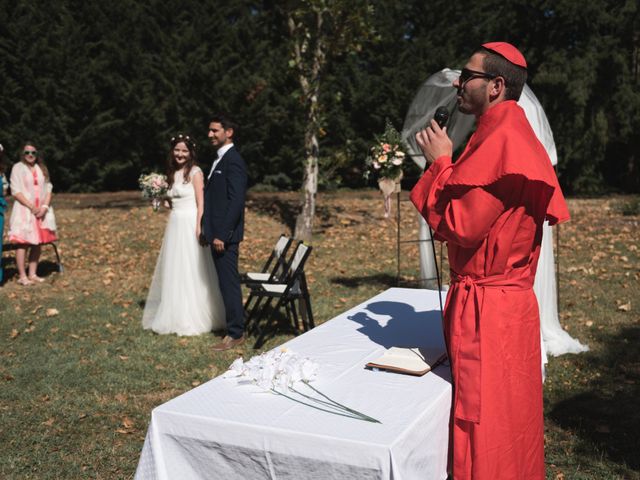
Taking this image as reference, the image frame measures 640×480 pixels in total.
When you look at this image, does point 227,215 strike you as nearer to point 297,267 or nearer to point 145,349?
point 297,267

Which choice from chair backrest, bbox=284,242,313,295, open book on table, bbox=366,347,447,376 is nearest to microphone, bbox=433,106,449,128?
open book on table, bbox=366,347,447,376

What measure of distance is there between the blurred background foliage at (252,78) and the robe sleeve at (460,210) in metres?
17.2

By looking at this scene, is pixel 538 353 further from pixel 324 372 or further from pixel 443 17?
pixel 443 17

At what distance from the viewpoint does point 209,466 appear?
260cm

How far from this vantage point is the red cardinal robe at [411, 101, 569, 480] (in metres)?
2.55

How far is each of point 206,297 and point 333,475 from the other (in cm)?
557

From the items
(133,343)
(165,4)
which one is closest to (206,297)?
(133,343)

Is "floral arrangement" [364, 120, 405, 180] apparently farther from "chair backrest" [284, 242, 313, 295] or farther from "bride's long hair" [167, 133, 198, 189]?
"bride's long hair" [167, 133, 198, 189]

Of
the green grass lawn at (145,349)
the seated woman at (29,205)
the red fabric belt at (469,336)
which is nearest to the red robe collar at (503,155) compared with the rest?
the red fabric belt at (469,336)

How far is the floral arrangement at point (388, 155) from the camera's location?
5.63 meters

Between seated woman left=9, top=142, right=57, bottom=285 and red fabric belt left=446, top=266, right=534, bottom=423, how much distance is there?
9.05 m

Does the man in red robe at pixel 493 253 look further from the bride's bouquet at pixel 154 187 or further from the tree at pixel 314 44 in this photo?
the tree at pixel 314 44

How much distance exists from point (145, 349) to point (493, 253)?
5260 millimetres

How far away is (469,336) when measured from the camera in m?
2.73
